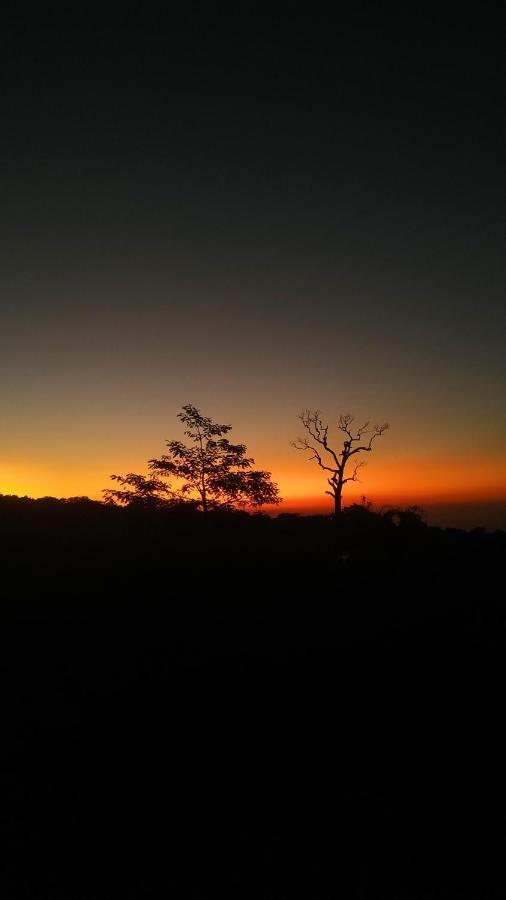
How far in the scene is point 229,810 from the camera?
6.98 metres

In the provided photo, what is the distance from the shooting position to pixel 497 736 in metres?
9.00

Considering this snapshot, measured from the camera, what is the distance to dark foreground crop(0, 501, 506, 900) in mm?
6152

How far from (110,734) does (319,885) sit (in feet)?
14.1

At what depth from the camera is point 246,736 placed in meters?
8.69

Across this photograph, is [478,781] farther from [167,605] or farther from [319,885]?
[167,605]

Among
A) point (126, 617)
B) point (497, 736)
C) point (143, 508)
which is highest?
point (143, 508)

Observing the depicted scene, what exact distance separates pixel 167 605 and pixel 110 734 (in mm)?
6536

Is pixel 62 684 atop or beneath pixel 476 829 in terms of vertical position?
atop

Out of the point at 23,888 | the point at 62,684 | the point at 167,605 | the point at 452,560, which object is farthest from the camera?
the point at 452,560

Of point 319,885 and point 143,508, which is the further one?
point 143,508

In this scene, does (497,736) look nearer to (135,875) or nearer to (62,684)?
(135,875)

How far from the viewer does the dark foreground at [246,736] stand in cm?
→ 615

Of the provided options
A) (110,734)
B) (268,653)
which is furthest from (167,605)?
(110,734)

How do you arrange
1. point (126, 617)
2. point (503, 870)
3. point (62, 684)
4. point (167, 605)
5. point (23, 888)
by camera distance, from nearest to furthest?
point (23, 888) < point (503, 870) < point (62, 684) < point (126, 617) < point (167, 605)
